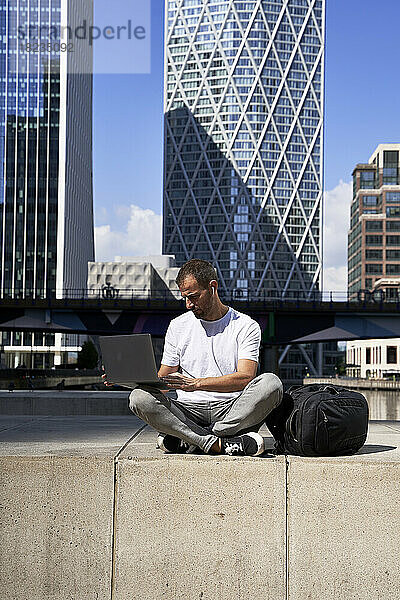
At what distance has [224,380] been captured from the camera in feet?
17.2

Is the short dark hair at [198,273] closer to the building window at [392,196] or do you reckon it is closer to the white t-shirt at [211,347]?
the white t-shirt at [211,347]

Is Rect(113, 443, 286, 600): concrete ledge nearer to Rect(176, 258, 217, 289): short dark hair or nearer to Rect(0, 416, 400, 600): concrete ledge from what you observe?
Rect(0, 416, 400, 600): concrete ledge

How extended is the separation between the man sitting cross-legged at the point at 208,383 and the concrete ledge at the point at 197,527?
20cm

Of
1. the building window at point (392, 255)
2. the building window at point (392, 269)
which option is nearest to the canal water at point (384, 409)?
the building window at point (392, 269)

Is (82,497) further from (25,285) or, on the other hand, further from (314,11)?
(314,11)

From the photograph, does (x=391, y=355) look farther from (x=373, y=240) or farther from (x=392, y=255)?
(x=373, y=240)

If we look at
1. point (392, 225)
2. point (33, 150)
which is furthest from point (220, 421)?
point (392, 225)

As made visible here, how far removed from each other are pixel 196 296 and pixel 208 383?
623 millimetres

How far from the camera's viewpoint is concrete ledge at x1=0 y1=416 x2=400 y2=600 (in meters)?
4.99

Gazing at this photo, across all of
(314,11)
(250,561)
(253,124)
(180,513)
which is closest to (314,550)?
(250,561)

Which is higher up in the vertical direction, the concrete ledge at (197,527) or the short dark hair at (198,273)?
the short dark hair at (198,273)

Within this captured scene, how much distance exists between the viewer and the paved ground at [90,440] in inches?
208

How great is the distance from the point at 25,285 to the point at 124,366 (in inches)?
4094

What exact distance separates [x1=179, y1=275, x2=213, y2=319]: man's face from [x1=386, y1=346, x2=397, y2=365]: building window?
103 m
